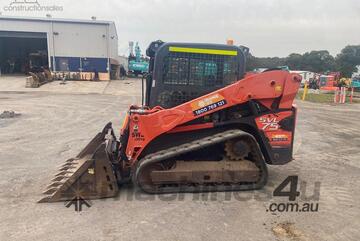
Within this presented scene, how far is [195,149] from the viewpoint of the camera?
5.00 metres

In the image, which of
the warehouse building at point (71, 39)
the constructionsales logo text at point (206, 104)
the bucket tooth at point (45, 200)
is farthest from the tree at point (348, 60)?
the bucket tooth at point (45, 200)

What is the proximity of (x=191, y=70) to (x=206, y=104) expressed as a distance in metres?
0.73

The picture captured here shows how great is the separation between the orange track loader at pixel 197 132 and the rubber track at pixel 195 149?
0.01 m

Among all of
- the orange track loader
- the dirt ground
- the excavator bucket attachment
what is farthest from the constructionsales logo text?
the excavator bucket attachment

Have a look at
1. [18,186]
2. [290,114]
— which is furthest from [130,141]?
[290,114]

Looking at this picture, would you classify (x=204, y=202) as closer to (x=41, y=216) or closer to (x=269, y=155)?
(x=269, y=155)

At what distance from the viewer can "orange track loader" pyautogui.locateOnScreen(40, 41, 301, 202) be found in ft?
16.4

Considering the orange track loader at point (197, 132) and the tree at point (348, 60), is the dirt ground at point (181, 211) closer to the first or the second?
the orange track loader at point (197, 132)

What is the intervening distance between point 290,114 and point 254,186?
1232 mm

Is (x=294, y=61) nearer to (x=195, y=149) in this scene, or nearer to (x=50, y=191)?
(x=195, y=149)

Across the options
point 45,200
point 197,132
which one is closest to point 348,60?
point 197,132

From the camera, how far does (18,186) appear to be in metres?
5.40

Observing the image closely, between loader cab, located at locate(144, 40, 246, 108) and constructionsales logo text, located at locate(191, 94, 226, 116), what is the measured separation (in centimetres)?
47

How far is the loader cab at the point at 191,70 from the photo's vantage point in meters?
5.49
